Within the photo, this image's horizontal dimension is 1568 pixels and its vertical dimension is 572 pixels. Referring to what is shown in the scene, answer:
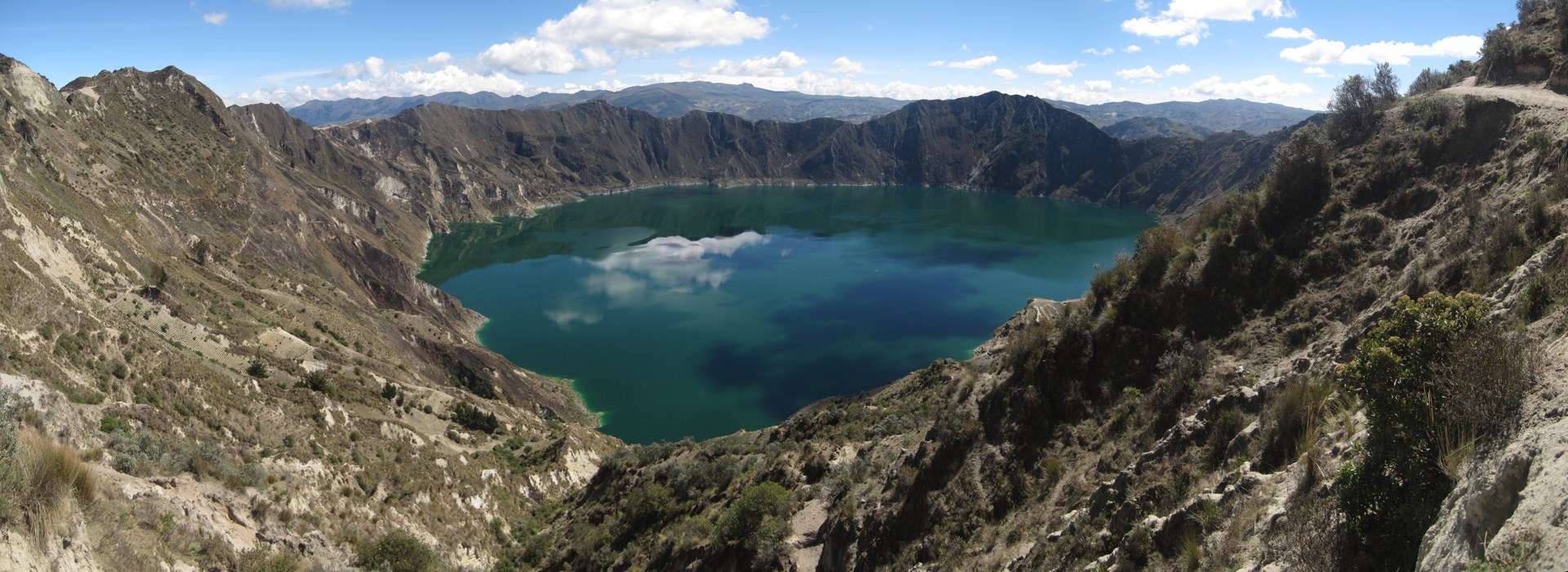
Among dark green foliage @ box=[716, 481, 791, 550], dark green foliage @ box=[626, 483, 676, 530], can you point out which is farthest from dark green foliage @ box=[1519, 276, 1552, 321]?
dark green foliage @ box=[626, 483, 676, 530]

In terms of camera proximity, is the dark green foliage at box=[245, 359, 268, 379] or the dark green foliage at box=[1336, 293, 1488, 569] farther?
the dark green foliage at box=[245, 359, 268, 379]

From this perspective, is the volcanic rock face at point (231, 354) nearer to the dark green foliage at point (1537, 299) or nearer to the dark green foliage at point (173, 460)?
the dark green foliage at point (173, 460)

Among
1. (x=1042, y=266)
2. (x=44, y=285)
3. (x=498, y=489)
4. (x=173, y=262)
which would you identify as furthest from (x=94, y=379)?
(x=1042, y=266)

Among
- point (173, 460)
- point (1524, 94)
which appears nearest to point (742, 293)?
point (173, 460)

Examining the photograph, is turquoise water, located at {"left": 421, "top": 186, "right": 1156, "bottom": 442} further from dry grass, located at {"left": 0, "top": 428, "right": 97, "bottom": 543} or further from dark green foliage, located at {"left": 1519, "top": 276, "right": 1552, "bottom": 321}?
dark green foliage, located at {"left": 1519, "top": 276, "right": 1552, "bottom": 321}

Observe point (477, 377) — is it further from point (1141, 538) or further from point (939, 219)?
point (939, 219)

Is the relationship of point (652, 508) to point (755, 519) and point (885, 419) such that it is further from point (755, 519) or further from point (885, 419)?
point (885, 419)
